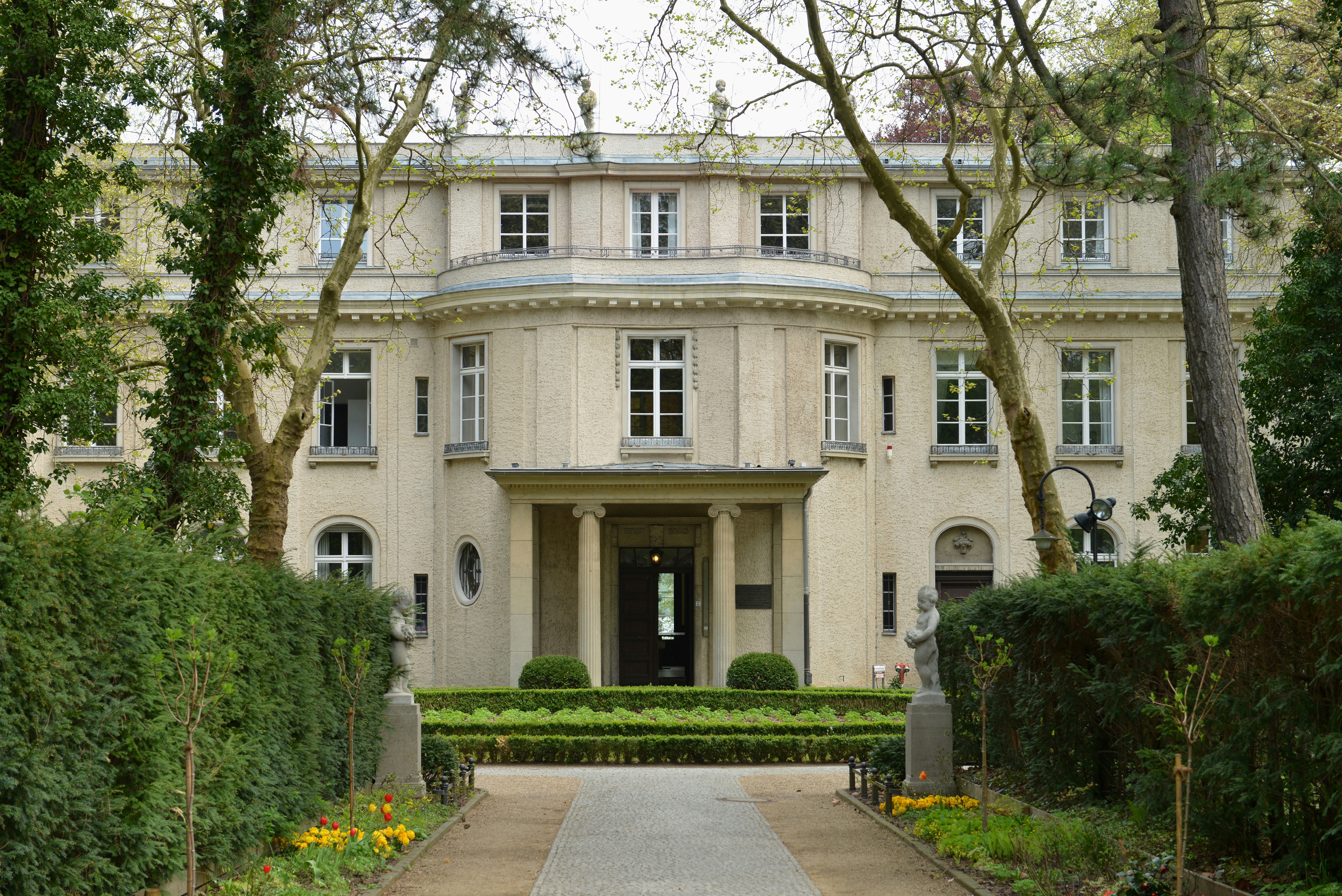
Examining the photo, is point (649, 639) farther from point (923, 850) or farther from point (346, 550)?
point (923, 850)

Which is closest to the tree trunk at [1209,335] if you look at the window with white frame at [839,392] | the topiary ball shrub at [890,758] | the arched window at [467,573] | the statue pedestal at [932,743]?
the statue pedestal at [932,743]

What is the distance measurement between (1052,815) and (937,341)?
20.1 metres

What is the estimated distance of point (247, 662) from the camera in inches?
392

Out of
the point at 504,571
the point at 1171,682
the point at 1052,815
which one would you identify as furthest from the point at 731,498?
the point at 1171,682

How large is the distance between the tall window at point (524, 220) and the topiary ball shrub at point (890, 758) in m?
16.9

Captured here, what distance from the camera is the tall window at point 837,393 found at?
29219 millimetres

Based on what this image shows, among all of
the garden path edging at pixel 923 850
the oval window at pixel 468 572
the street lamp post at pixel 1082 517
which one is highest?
the street lamp post at pixel 1082 517

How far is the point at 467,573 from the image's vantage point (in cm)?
2931

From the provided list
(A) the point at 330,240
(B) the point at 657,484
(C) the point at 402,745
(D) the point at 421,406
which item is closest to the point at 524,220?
(A) the point at 330,240

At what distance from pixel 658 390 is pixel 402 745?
48.9 ft

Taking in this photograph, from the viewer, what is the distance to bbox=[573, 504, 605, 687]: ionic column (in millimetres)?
26406

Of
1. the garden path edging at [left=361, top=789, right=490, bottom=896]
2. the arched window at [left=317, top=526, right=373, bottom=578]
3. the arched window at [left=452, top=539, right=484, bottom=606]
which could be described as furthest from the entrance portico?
the garden path edging at [left=361, top=789, right=490, bottom=896]

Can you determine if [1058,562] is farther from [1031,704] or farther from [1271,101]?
[1271,101]

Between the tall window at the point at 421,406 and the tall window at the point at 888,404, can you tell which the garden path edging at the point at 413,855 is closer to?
the tall window at the point at 421,406
